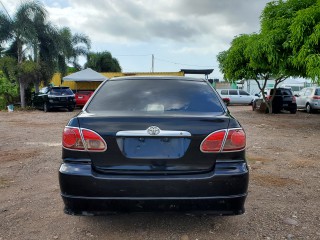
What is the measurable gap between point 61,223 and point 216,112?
2.02m

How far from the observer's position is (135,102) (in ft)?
11.9

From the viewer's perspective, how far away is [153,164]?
303 cm

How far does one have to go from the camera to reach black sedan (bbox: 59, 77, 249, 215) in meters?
3.00

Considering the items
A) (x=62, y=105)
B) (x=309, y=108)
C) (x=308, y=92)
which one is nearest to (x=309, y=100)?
(x=309, y=108)

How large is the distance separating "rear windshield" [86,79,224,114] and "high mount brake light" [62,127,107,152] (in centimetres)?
43

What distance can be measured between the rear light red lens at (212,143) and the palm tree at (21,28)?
70.1 feet

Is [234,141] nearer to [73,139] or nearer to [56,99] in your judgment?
[73,139]

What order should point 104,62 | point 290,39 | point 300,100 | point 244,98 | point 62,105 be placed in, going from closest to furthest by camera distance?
point 290,39 < point 62,105 < point 300,100 < point 244,98 < point 104,62

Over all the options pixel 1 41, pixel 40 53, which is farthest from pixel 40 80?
pixel 1 41

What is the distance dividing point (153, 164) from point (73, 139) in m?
0.74

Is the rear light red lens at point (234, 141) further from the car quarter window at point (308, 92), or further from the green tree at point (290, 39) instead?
the car quarter window at point (308, 92)

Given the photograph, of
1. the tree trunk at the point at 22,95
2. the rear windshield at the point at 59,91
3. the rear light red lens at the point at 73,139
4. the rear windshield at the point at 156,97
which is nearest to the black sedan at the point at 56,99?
the rear windshield at the point at 59,91

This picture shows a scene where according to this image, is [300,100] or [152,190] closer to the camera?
[152,190]

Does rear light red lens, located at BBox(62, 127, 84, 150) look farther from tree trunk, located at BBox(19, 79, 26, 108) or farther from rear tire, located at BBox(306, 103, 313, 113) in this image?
tree trunk, located at BBox(19, 79, 26, 108)
